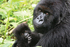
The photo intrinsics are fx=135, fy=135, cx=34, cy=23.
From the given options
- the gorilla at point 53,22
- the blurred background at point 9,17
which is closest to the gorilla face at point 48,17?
the gorilla at point 53,22

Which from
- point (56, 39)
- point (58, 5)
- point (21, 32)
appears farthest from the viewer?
point (21, 32)

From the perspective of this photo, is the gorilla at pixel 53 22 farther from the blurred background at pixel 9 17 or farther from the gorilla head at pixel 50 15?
the blurred background at pixel 9 17

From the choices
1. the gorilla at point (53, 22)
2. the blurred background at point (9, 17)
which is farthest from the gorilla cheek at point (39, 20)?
the blurred background at point (9, 17)

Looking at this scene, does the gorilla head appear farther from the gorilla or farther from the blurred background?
the blurred background

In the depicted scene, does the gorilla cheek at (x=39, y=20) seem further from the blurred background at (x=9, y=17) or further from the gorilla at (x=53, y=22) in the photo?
the blurred background at (x=9, y=17)

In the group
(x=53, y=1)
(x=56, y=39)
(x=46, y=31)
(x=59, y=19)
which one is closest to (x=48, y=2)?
(x=53, y=1)

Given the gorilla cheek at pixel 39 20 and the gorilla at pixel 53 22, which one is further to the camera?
the gorilla cheek at pixel 39 20

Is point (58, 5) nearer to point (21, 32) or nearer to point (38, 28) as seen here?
point (38, 28)

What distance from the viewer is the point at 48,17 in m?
2.85

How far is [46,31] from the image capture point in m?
2.88

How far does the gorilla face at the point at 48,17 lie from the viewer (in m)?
2.76

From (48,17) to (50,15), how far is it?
0.06m

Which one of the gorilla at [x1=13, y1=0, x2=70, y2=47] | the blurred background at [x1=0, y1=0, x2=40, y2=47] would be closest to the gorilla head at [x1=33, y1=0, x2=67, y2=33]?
the gorilla at [x1=13, y1=0, x2=70, y2=47]

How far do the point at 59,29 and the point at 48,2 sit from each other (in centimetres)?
62
